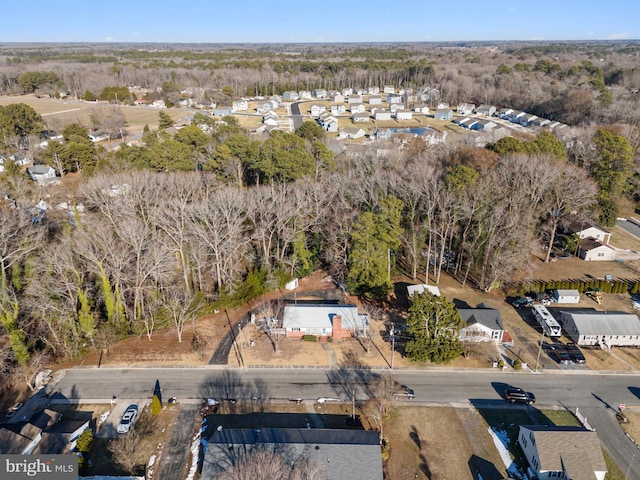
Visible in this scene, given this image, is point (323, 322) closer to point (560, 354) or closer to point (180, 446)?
point (180, 446)

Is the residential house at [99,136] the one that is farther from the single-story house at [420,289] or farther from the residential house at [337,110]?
the single-story house at [420,289]

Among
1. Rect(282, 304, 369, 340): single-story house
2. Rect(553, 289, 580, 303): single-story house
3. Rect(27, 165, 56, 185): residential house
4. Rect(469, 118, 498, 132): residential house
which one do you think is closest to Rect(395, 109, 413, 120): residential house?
Rect(469, 118, 498, 132): residential house

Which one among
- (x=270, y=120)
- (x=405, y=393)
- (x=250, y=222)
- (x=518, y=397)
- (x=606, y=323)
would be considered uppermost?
(x=270, y=120)

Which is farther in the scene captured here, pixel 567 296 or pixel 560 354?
pixel 567 296

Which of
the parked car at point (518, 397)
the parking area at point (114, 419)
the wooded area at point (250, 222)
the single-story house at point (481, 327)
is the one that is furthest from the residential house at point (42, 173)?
the parked car at point (518, 397)

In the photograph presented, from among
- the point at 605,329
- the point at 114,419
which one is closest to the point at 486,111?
the point at 605,329

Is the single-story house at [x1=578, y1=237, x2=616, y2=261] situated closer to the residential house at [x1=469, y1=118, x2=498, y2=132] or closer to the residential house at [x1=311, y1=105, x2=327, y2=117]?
the residential house at [x1=469, y1=118, x2=498, y2=132]
